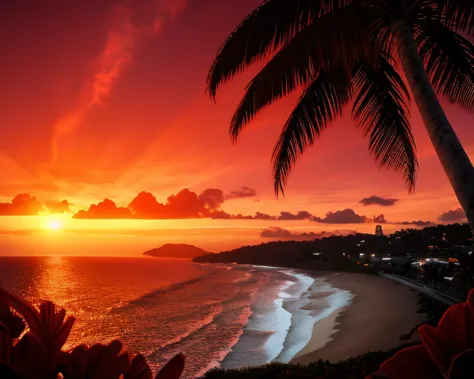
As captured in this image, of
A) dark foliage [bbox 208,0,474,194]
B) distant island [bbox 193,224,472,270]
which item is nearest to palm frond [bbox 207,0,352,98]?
dark foliage [bbox 208,0,474,194]

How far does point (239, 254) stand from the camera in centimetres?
17838

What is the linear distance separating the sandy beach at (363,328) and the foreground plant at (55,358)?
47.2 ft

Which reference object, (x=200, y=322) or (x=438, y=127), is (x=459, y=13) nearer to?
(x=438, y=127)

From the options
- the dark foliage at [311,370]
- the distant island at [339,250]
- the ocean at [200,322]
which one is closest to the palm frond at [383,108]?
the dark foliage at [311,370]

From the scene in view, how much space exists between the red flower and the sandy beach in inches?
557

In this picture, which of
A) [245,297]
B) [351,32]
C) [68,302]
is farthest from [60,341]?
[68,302]

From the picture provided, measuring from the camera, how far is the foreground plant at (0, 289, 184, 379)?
560mm

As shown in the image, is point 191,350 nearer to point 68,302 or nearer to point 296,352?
point 296,352

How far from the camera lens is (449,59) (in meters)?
7.62

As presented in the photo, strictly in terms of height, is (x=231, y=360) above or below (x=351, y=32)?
below

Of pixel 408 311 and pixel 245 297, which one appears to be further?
pixel 245 297

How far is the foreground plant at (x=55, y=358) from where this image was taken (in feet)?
1.84

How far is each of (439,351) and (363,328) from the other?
21112 millimetres

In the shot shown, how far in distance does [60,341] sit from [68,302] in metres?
46.8
